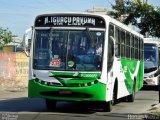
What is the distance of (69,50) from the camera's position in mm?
15469

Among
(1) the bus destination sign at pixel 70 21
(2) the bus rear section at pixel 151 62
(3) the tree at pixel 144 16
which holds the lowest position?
(2) the bus rear section at pixel 151 62

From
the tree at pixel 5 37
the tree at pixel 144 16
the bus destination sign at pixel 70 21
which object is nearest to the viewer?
the bus destination sign at pixel 70 21

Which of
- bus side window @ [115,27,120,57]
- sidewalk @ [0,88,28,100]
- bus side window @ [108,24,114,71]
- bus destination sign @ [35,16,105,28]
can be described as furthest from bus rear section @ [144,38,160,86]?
bus destination sign @ [35,16,105,28]

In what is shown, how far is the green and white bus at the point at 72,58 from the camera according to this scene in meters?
15.2

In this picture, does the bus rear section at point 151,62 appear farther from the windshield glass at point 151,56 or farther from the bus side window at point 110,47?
the bus side window at point 110,47

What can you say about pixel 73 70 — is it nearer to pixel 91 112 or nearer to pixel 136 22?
pixel 91 112

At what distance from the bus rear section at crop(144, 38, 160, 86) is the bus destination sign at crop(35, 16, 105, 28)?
51.6 ft

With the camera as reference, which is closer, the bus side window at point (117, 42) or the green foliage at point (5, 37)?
the bus side window at point (117, 42)

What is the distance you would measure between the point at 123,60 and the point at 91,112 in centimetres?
290

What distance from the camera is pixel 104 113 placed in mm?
16172

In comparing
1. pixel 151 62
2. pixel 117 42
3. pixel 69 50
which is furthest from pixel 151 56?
pixel 69 50

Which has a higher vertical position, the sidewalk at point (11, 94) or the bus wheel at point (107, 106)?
the bus wheel at point (107, 106)

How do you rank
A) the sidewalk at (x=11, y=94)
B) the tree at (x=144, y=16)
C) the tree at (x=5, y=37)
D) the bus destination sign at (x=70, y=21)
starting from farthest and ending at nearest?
1. the tree at (x=5, y=37)
2. the tree at (x=144, y=16)
3. the sidewalk at (x=11, y=94)
4. the bus destination sign at (x=70, y=21)

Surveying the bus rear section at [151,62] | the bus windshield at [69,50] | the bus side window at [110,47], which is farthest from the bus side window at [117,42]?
A: the bus rear section at [151,62]
